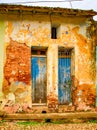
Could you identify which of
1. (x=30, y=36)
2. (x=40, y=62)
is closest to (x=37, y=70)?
(x=40, y=62)

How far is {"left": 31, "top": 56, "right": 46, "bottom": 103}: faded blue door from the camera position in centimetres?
1709

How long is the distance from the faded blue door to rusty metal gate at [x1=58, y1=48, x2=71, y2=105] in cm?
74

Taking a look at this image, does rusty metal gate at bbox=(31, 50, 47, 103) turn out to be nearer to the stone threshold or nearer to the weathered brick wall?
the weathered brick wall

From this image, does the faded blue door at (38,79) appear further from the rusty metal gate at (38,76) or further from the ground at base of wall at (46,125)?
the ground at base of wall at (46,125)

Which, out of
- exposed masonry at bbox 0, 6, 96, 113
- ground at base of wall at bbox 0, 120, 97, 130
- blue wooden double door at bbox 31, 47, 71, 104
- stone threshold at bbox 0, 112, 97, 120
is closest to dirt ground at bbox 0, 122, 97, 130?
ground at base of wall at bbox 0, 120, 97, 130

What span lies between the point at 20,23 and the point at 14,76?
2.38m

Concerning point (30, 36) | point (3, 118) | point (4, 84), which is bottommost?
point (3, 118)

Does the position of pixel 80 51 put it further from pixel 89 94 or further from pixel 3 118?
pixel 3 118

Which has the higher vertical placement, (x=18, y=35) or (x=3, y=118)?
(x=18, y=35)

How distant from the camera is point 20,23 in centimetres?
1677

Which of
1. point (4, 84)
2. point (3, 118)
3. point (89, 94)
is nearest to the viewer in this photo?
point (3, 118)

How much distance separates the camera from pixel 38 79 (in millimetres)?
17188

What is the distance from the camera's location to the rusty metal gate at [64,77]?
17375mm

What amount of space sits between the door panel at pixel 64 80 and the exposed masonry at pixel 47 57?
191mm
